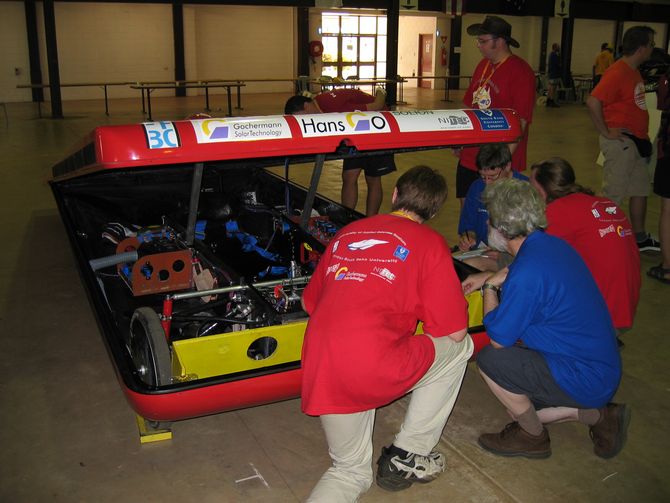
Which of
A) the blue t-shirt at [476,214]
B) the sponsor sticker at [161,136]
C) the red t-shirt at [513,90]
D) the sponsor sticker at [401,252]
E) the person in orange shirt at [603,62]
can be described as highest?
the person in orange shirt at [603,62]

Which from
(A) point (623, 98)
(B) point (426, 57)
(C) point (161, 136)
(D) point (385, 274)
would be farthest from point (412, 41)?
(D) point (385, 274)

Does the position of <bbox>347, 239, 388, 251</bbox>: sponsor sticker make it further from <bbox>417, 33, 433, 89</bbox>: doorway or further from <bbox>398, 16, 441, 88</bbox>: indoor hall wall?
<bbox>417, 33, 433, 89</bbox>: doorway

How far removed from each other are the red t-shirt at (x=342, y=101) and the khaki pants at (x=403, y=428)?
288cm

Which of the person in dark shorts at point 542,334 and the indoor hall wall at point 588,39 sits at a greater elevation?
the indoor hall wall at point 588,39

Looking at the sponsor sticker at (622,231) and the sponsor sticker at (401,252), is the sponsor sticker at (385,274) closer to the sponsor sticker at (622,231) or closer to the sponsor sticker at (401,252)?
the sponsor sticker at (401,252)

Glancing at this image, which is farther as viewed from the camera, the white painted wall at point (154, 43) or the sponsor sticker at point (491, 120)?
the white painted wall at point (154, 43)

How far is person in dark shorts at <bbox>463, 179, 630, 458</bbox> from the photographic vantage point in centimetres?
239

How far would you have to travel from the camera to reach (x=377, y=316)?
219 cm

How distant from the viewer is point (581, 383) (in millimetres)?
2490

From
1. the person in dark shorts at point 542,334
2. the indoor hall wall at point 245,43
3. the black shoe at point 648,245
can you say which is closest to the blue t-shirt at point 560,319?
the person in dark shorts at point 542,334

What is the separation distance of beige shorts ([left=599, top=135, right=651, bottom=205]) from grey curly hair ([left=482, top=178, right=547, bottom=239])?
3.08 metres

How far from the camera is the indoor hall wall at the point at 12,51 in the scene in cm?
→ 1702

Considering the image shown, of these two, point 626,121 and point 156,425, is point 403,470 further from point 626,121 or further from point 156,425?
point 626,121

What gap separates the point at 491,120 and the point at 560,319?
1510 mm
